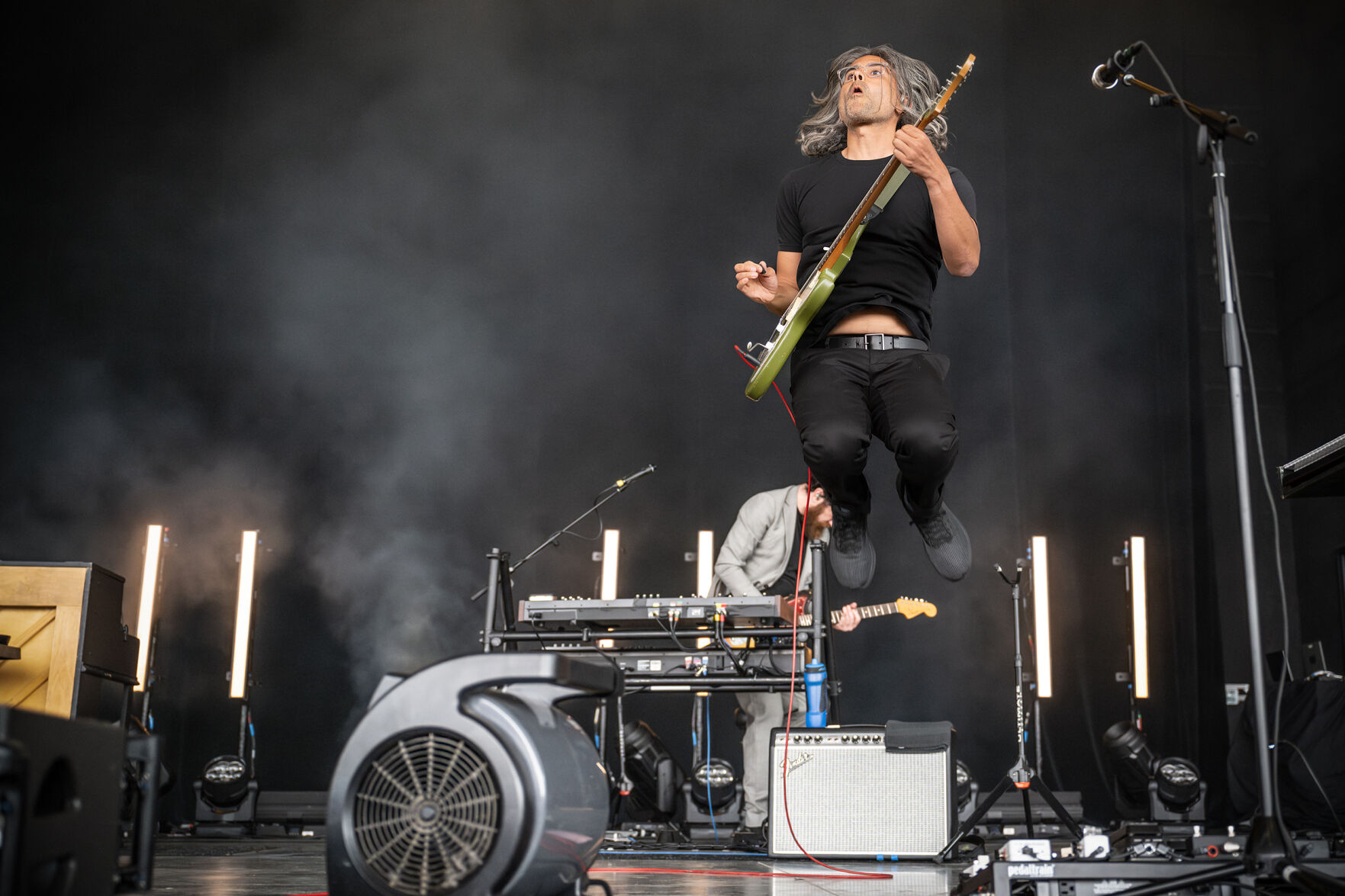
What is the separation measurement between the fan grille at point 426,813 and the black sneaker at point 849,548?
1.72 meters

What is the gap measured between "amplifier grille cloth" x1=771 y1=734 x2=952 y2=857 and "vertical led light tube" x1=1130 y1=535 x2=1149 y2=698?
255 centimetres

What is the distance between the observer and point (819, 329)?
2688mm

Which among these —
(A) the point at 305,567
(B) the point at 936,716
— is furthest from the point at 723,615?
(A) the point at 305,567

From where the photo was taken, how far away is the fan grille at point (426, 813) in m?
1.27

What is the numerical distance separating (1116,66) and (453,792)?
1747mm

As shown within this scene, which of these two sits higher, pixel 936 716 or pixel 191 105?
pixel 191 105

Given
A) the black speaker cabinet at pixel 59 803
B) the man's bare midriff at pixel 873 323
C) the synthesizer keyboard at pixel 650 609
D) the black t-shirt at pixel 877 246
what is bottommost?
the black speaker cabinet at pixel 59 803

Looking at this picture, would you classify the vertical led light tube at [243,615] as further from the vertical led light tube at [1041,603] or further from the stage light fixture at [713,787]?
the vertical led light tube at [1041,603]

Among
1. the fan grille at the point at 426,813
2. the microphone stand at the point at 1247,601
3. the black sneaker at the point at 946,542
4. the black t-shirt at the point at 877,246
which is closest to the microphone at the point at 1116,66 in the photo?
the microphone stand at the point at 1247,601

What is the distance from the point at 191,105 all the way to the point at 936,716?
18.2ft

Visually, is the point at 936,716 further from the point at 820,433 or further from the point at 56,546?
the point at 56,546

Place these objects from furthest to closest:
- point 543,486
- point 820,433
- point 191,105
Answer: point 191,105 → point 543,486 → point 820,433

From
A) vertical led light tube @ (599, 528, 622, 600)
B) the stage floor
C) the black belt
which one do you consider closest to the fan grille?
the stage floor

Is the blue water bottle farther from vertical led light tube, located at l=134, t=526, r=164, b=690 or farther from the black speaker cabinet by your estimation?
vertical led light tube, located at l=134, t=526, r=164, b=690
